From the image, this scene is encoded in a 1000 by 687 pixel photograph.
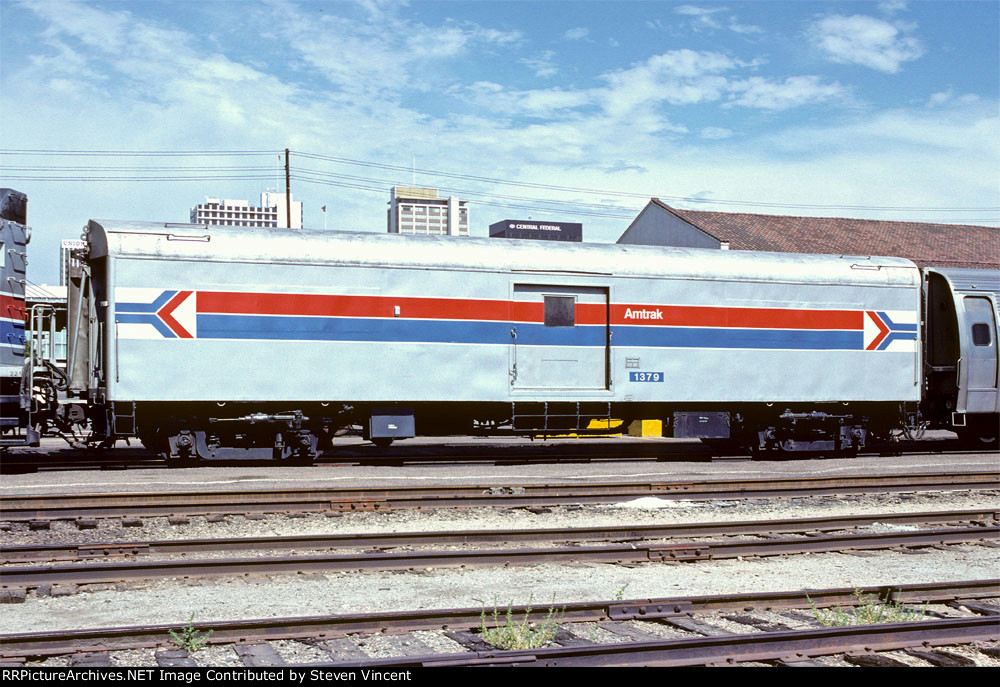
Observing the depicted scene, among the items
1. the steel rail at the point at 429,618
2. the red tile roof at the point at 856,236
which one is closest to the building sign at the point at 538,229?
the red tile roof at the point at 856,236

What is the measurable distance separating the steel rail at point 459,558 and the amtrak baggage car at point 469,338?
6891 millimetres

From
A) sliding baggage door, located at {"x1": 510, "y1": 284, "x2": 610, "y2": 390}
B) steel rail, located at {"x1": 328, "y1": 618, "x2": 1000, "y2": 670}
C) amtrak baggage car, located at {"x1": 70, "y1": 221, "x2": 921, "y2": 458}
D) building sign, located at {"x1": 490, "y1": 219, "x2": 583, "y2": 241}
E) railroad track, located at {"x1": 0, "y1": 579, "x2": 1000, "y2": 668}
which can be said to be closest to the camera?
steel rail, located at {"x1": 328, "y1": 618, "x2": 1000, "y2": 670}

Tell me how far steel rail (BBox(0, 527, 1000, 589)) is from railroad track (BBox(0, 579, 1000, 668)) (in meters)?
2.02

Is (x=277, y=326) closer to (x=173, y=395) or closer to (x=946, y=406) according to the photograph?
(x=173, y=395)

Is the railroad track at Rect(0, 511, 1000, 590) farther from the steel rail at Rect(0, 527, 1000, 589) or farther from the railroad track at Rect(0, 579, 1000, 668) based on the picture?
the railroad track at Rect(0, 579, 1000, 668)

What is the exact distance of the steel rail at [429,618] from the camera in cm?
590

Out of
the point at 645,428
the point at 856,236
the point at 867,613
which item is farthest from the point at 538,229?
the point at 867,613

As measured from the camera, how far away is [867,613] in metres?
6.91

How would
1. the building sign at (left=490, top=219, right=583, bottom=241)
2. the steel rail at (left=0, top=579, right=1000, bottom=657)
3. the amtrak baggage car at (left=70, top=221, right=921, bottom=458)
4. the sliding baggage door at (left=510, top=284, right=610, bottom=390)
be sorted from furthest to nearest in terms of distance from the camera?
the building sign at (left=490, top=219, right=583, bottom=241) < the sliding baggage door at (left=510, top=284, right=610, bottom=390) < the amtrak baggage car at (left=70, top=221, right=921, bottom=458) < the steel rail at (left=0, top=579, right=1000, bottom=657)

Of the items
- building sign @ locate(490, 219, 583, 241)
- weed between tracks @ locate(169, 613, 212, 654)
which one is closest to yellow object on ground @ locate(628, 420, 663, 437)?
weed between tracks @ locate(169, 613, 212, 654)

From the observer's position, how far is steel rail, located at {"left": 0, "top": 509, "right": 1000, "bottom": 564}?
880 centimetres

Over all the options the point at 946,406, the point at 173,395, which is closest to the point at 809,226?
the point at 946,406

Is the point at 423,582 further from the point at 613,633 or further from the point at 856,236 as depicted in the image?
the point at 856,236

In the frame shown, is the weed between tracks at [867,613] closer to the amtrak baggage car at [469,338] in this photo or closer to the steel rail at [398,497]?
the steel rail at [398,497]
